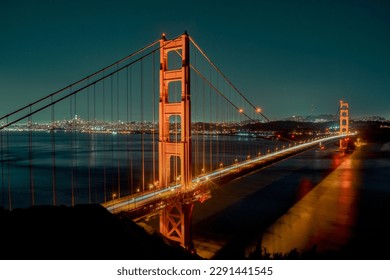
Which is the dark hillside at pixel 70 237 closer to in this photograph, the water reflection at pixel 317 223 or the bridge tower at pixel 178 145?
the bridge tower at pixel 178 145

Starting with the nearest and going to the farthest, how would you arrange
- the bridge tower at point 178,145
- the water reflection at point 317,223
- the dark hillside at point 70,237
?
the dark hillside at point 70,237
the bridge tower at point 178,145
the water reflection at point 317,223

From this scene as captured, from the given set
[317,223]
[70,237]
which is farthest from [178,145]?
[317,223]

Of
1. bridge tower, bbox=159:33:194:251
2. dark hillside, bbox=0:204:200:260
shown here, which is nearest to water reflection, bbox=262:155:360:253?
bridge tower, bbox=159:33:194:251

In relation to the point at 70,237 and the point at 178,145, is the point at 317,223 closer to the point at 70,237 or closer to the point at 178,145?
the point at 178,145

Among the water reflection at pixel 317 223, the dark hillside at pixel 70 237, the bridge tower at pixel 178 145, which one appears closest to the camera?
the dark hillside at pixel 70 237

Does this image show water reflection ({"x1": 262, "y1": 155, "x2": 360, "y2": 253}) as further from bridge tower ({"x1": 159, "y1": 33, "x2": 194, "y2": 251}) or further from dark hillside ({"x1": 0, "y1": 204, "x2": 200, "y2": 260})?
dark hillside ({"x1": 0, "y1": 204, "x2": 200, "y2": 260})

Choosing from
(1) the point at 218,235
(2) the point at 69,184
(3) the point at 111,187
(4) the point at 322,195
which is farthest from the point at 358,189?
(2) the point at 69,184

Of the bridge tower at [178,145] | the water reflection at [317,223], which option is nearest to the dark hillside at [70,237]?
the bridge tower at [178,145]

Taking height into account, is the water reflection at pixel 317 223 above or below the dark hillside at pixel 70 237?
below

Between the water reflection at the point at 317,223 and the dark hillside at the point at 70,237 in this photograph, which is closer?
the dark hillside at the point at 70,237
